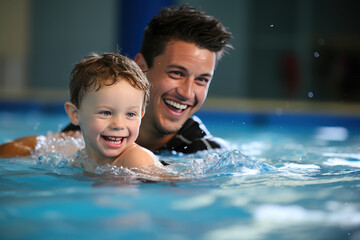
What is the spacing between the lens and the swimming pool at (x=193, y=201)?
1444 mm

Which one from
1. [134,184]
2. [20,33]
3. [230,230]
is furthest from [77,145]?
[20,33]

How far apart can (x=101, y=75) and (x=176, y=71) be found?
3.07 feet

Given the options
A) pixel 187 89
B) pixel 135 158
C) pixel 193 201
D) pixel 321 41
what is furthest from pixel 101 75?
pixel 321 41

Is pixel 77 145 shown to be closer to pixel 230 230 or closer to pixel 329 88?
pixel 230 230

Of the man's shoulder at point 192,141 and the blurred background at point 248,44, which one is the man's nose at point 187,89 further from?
the blurred background at point 248,44

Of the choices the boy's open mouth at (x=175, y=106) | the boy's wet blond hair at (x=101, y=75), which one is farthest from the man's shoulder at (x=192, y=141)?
the boy's wet blond hair at (x=101, y=75)

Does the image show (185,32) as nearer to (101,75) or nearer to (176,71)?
(176,71)

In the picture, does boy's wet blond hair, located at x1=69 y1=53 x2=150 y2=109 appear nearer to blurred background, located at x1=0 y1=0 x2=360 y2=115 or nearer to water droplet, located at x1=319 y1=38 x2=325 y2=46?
blurred background, located at x1=0 y1=0 x2=360 y2=115

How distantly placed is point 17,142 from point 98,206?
61.2 inches

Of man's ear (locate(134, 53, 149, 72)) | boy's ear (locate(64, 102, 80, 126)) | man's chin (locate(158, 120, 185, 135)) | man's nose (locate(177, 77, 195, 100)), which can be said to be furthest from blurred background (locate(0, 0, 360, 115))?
boy's ear (locate(64, 102, 80, 126))

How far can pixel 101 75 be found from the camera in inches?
84.5

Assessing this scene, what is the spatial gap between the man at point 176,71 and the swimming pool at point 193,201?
583mm

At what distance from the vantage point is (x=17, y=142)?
3033 millimetres

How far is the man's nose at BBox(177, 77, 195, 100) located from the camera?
2.97 meters
